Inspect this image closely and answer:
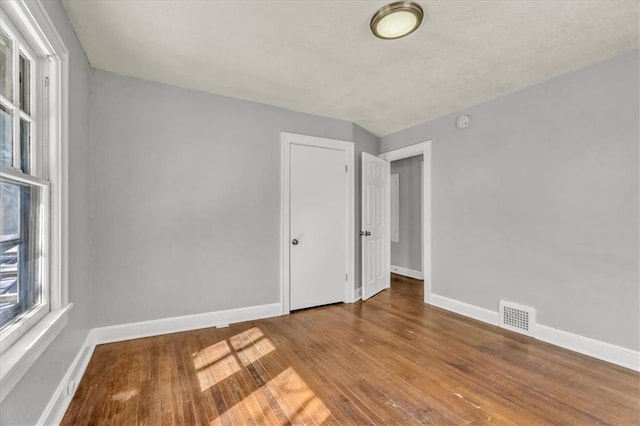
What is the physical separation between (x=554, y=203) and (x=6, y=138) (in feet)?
12.5

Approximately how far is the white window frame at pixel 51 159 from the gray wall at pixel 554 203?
364 centimetres

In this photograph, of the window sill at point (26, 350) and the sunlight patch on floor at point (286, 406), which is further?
the sunlight patch on floor at point (286, 406)

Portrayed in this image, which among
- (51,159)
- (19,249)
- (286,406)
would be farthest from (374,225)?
(19,249)

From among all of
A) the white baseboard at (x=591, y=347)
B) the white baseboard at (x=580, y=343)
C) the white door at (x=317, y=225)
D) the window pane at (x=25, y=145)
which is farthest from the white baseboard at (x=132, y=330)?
the white baseboard at (x=591, y=347)

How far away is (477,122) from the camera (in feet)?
11.1

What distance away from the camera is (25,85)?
5.01ft

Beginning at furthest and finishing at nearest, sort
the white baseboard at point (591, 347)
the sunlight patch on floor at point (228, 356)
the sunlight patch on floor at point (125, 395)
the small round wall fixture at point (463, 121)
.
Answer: the small round wall fixture at point (463, 121)
the white baseboard at point (591, 347)
the sunlight patch on floor at point (228, 356)
the sunlight patch on floor at point (125, 395)

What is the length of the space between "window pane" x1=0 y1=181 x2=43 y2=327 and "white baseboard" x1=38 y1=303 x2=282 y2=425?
60 cm

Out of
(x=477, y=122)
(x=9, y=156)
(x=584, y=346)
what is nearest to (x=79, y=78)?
(x=9, y=156)

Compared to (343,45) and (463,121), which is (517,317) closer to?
(463,121)

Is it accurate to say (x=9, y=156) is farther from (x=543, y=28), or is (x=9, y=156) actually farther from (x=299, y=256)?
(x=543, y=28)

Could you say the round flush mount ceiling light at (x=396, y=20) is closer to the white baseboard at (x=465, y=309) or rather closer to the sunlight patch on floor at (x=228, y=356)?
the sunlight patch on floor at (x=228, y=356)

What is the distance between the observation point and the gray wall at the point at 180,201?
2711 mm

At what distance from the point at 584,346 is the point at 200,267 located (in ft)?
11.7
